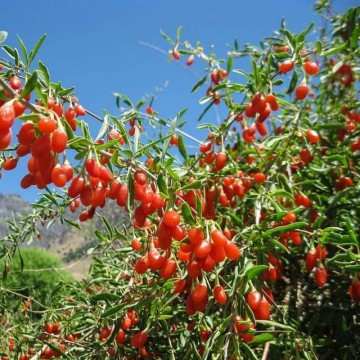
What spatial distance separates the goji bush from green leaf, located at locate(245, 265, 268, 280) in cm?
1

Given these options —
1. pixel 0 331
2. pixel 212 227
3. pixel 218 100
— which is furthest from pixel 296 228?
pixel 0 331

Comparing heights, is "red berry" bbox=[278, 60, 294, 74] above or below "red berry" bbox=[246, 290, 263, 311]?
above

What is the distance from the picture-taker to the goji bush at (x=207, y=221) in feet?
4.14

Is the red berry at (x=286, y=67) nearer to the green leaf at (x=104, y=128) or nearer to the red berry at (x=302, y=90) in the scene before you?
the red berry at (x=302, y=90)

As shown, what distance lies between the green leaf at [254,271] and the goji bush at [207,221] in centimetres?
1

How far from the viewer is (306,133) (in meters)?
2.38

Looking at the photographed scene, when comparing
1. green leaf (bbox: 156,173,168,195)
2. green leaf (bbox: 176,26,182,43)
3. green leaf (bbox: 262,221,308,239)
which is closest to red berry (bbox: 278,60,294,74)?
green leaf (bbox: 262,221,308,239)

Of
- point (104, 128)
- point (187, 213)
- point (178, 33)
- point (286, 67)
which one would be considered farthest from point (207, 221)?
point (178, 33)

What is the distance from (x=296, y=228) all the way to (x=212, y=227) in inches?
15.7

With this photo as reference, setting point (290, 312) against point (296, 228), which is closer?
point (296, 228)

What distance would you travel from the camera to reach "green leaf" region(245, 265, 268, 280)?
4.35ft

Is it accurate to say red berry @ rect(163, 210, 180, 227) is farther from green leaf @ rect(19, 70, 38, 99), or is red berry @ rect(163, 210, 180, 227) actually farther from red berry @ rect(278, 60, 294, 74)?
red berry @ rect(278, 60, 294, 74)

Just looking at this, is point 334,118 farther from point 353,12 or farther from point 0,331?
point 0,331

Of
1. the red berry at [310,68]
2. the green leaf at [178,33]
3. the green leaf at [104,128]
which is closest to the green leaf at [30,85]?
the green leaf at [104,128]
